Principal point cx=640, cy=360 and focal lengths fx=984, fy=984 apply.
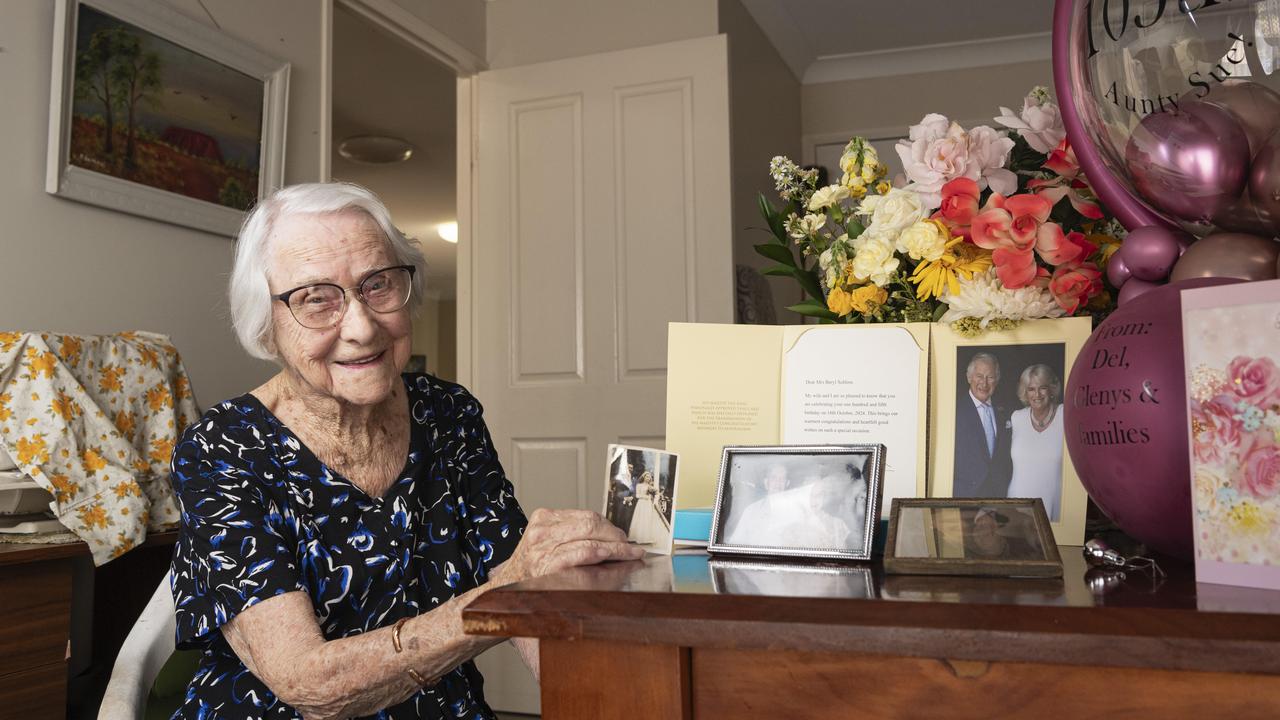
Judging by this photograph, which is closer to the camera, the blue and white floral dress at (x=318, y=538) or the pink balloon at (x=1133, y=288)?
the pink balloon at (x=1133, y=288)

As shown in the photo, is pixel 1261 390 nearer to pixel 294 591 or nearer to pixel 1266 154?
pixel 1266 154

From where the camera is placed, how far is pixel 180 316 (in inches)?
105

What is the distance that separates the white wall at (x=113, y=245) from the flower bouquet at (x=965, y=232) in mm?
1907

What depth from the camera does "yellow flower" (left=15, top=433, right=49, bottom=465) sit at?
186 centimetres

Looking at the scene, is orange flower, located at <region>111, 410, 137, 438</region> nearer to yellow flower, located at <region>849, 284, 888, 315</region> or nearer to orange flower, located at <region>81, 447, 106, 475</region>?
orange flower, located at <region>81, 447, 106, 475</region>

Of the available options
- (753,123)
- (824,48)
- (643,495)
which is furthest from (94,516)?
(824,48)

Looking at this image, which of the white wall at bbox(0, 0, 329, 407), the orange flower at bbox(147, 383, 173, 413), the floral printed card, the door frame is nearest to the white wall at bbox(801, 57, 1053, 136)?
the door frame

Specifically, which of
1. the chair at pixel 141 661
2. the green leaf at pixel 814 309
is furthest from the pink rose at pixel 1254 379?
the chair at pixel 141 661

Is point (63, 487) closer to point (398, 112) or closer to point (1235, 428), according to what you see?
point (1235, 428)

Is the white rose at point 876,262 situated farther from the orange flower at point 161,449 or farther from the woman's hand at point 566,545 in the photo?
the orange flower at point 161,449

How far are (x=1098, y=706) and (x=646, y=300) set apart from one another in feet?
11.0

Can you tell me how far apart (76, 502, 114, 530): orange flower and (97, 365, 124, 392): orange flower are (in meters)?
0.26

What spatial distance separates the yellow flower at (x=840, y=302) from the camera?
42.8 inches

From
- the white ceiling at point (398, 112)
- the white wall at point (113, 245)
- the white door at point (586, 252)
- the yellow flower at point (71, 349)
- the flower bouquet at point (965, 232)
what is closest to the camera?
the flower bouquet at point (965, 232)
